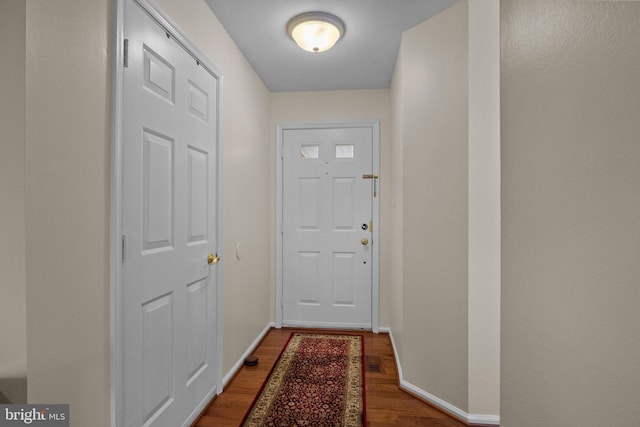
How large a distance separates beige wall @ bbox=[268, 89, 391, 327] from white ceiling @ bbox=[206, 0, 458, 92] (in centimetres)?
10

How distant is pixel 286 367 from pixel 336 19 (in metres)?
2.56

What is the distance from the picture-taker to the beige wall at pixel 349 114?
11.0ft

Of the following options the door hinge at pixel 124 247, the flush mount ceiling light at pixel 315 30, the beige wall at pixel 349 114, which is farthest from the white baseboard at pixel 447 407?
the flush mount ceiling light at pixel 315 30

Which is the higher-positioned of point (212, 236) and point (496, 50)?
point (496, 50)

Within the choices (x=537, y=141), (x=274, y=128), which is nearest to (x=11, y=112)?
(x=537, y=141)

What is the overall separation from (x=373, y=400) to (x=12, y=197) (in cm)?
214

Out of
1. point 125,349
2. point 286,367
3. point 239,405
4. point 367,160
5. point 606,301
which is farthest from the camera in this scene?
point 367,160

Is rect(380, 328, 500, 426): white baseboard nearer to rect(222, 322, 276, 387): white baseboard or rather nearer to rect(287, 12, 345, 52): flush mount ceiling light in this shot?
rect(222, 322, 276, 387): white baseboard

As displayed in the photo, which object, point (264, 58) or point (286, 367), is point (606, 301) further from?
point (264, 58)

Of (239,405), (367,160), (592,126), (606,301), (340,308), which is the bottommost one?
(239,405)

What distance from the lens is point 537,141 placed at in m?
0.87

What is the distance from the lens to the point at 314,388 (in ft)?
7.39

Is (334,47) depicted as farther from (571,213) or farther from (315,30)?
(571,213)

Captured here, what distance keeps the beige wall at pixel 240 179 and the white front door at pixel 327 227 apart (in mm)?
257
